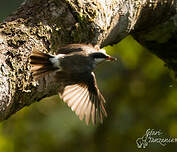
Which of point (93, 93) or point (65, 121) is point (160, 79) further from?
point (93, 93)

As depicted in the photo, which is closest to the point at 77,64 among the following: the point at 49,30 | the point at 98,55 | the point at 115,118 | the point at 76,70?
the point at 76,70

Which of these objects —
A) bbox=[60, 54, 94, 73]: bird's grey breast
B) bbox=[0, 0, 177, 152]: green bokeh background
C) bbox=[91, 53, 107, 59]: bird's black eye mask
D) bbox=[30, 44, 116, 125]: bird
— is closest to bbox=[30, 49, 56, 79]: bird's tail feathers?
bbox=[30, 44, 116, 125]: bird

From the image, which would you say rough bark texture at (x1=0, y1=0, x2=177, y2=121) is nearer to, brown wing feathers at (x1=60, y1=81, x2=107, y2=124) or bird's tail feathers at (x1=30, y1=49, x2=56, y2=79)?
bird's tail feathers at (x1=30, y1=49, x2=56, y2=79)

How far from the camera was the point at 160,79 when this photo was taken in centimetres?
555

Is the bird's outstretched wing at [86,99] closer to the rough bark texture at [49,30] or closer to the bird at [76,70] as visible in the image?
the bird at [76,70]

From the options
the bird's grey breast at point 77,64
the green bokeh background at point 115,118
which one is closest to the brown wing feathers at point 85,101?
the bird's grey breast at point 77,64

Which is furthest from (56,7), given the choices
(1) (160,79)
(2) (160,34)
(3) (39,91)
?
(1) (160,79)

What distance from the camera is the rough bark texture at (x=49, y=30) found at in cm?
246

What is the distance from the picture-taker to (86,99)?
11.5 ft

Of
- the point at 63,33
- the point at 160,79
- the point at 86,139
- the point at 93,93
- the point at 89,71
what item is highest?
the point at 63,33

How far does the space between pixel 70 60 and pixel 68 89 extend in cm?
35

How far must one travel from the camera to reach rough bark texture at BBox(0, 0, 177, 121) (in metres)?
2.46

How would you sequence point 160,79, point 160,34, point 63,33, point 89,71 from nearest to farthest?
point 63,33
point 89,71
point 160,34
point 160,79

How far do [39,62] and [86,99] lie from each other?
881 millimetres
